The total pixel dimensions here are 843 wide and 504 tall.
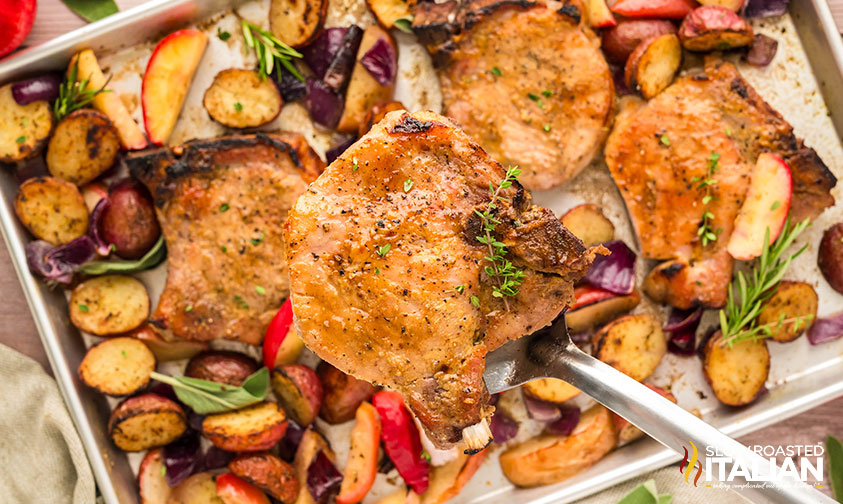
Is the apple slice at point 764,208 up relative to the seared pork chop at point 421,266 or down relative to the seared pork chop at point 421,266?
A: down

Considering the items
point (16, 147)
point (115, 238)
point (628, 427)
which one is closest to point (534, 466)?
point (628, 427)

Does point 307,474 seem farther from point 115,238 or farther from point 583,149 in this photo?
point 583,149

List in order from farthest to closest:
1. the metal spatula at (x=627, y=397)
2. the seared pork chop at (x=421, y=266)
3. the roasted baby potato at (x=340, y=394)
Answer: the roasted baby potato at (x=340, y=394) → the seared pork chop at (x=421, y=266) → the metal spatula at (x=627, y=397)

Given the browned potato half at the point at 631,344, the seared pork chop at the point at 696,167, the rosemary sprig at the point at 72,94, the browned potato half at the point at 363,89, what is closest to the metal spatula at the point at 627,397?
the browned potato half at the point at 631,344

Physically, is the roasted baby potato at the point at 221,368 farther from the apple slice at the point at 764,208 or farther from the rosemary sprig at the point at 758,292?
the apple slice at the point at 764,208

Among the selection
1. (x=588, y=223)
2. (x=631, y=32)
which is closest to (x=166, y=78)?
(x=588, y=223)

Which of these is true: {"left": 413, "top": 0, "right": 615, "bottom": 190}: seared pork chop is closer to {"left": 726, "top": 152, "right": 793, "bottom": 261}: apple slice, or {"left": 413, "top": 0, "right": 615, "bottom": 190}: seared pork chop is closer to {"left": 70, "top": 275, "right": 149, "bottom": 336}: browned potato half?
{"left": 726, "top": 152, "right": 793, "bottom": 261}: apple slice

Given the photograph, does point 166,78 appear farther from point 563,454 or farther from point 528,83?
point 563,454
